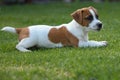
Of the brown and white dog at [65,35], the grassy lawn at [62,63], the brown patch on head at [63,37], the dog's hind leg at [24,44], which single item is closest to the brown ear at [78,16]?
the brown and white dog at [65,35]

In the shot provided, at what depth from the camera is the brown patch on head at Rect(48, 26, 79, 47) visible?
30.9ft

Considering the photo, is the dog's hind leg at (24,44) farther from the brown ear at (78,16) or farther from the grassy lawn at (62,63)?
the brown ear at (78,16)

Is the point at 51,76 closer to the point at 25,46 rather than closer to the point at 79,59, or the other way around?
the point at 79,59

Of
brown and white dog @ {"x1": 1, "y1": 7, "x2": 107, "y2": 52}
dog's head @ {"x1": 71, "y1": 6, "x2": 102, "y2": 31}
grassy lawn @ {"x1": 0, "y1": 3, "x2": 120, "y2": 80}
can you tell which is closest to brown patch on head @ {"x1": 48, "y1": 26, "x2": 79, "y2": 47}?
brown and white dog @ {"x1": 1, "y1": 7, "x2": 107, "y2": 52}

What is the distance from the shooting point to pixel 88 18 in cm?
930

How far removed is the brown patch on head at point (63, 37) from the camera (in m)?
9.42

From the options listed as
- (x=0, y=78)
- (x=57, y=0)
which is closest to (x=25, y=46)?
(x=0, y=78)

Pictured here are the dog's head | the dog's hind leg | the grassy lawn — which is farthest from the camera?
the dog's hind leg

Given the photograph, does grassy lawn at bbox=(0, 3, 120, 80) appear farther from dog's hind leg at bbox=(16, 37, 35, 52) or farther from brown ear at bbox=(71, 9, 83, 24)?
brown ear at bbox=(71, 9, 83, 24)

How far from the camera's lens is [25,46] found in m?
9.41

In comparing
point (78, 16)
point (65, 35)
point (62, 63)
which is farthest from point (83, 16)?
point (62, 63)

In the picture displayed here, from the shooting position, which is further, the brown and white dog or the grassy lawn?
the brown and white dog

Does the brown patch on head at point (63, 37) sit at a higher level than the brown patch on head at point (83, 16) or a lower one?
lower

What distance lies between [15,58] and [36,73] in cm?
127
